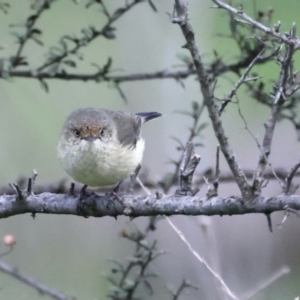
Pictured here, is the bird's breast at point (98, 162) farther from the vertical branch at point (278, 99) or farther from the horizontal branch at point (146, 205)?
the vertical branch at point (278, 99)

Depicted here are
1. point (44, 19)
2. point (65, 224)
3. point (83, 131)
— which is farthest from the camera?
point (44, 19)

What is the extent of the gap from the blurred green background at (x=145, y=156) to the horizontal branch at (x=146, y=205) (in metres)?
2.65

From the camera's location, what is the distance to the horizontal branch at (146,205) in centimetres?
218

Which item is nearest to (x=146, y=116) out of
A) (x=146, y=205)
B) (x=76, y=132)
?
(x=76, y=132)

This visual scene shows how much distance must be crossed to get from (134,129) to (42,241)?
8.95 ft

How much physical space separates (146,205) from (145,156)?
3695mm

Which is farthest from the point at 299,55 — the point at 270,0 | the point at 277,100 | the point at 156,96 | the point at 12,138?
the point at 277,100

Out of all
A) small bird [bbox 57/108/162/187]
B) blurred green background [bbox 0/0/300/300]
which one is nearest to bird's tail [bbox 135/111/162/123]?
small bird [bbox 57/108/162/187]

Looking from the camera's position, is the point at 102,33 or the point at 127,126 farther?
the point at 127,126

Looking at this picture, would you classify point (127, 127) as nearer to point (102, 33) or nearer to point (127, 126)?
point (127, 126)

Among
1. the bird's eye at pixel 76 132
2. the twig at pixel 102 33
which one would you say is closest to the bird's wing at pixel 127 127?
the bird's eye at pixel 76 132

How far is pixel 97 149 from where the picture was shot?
11.6 ft

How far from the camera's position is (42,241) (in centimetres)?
658

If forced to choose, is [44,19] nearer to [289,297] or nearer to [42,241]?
[42,241]
